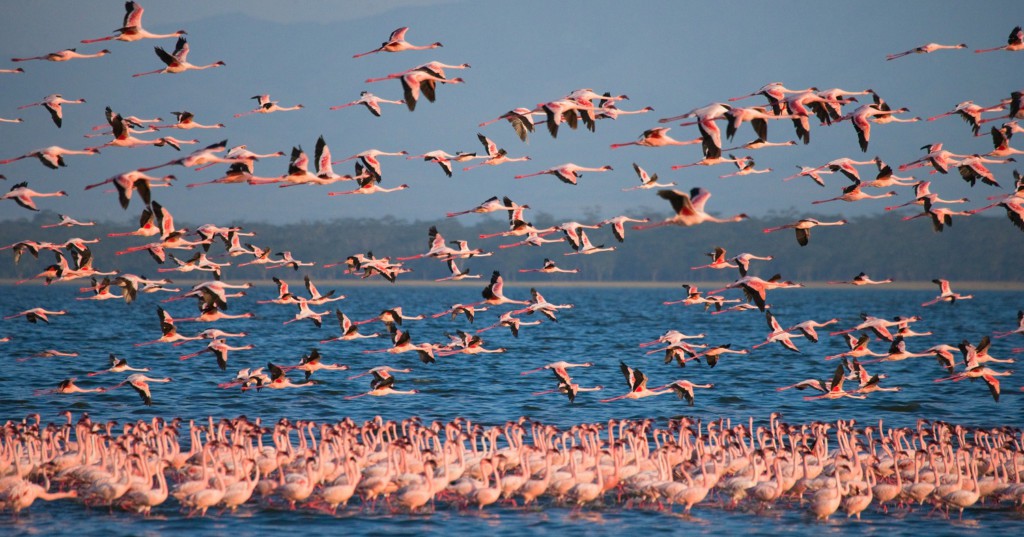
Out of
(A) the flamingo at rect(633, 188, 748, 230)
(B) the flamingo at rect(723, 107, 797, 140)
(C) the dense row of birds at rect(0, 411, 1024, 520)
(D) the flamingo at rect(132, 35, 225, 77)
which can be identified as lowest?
(C) the dense row of birds at rect(0, 411, 1024, 520)

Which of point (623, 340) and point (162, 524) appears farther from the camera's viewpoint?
point (623, 340)

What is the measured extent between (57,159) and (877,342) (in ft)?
150

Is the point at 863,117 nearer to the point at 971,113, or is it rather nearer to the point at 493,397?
the point at 971,113

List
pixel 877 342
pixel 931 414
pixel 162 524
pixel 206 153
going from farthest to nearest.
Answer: pixel 877 342
pixel 931 414
pixel 206 153
pixel 162 524

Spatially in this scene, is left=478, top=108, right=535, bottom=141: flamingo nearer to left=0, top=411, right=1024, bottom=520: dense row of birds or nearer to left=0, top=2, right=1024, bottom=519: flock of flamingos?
left=0, top=2, right=1024, bottom=519: flock of flamingos

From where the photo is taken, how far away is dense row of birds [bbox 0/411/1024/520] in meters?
19.5

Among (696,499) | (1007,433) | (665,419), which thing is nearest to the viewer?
(696,499)

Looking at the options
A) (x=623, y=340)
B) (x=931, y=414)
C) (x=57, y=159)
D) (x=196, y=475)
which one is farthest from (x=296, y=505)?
(x=623, y=340)

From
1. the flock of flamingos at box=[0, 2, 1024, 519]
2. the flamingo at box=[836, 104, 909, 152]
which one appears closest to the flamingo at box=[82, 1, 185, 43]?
the flock of flamingos at box=[0, 2, 1024, 519]

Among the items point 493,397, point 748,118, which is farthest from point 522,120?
point 493,397

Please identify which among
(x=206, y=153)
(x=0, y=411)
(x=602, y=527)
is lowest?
(x=602, y=527)

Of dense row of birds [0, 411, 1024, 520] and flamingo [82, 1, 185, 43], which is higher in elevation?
flamingo [82, 1, 185, 43]

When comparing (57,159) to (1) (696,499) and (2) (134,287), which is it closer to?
(2) (134,287)

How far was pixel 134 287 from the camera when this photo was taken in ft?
82.9
